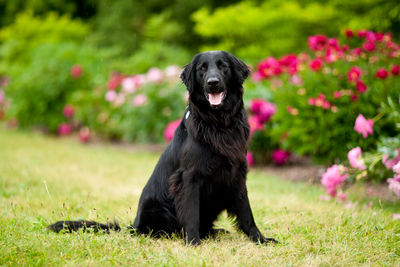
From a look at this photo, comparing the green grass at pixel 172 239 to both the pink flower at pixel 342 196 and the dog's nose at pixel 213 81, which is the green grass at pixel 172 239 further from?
the dog's nose at pixel 213 81

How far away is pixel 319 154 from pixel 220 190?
105 inches

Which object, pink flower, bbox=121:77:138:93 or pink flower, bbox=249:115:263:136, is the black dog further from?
pink flower, bbox=121:77:138:93

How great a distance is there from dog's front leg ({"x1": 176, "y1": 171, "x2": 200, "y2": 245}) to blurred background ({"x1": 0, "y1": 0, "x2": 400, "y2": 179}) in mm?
2019

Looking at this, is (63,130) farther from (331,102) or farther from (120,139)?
(331,102)

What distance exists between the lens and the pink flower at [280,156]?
20.3 ft

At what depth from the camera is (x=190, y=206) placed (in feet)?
9.10

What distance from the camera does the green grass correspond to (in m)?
2.49

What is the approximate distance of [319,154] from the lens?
5.14 metres

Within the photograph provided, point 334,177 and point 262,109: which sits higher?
point 262,109

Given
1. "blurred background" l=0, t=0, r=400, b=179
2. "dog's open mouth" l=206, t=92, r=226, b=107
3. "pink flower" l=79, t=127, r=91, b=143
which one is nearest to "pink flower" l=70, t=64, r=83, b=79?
"blurred background" l=0, t=0, r=400, b=179

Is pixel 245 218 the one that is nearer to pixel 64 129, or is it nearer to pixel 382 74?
pixel 382 74

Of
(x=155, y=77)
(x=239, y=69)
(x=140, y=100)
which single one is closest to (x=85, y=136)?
(x=140, y=100)

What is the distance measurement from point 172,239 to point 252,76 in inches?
204

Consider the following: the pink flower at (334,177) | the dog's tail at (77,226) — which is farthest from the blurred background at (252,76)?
the dog's tail at (77,226)
